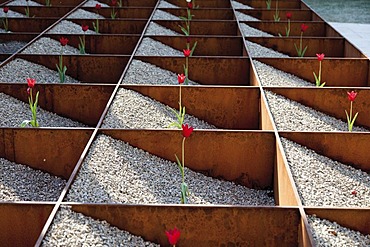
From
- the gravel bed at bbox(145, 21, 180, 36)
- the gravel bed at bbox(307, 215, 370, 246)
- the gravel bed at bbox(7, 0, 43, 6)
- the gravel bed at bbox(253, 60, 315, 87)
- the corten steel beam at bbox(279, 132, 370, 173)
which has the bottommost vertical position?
the gravel bed at bbox(307, 215, 370, 246)

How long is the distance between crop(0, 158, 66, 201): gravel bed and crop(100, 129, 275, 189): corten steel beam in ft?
1.61

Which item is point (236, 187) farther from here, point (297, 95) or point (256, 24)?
point (256, 24)

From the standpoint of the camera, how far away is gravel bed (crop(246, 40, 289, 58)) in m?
5.38

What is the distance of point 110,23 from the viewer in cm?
646

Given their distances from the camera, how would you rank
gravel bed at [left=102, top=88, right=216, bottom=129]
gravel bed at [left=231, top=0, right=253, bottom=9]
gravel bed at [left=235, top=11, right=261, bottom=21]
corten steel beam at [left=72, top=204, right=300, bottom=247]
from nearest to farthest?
1. corten steel beam at [left=72, top=204, right=300, bottom=247]
2. gravel bed at [left=102, top=88, right=216, bottom=129]
3. gravel bed at [left=235, top=11, right=261, bottom=21]
4. gravel bed at [left=231, top=0, right=253, bottom=9]

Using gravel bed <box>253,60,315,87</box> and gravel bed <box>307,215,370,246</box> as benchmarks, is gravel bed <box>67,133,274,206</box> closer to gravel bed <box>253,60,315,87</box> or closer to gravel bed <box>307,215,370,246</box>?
gravel bed <box>307,215,370,246</box>

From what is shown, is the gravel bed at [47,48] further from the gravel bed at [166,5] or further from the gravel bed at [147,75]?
the gravel bed at [166,5]

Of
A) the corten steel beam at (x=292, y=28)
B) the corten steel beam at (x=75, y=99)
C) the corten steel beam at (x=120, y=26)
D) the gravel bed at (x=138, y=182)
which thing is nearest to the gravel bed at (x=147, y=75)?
the corten steel beam at (x=75, y=99)

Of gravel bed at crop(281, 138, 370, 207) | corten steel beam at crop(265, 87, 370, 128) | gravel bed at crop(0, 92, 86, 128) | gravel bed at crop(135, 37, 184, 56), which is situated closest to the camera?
gravel bed at crop(281, 138, 370, 207)

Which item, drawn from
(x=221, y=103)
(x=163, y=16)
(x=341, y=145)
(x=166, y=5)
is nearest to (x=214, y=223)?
(x=341, y=145)

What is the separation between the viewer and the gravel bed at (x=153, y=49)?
5.29 m

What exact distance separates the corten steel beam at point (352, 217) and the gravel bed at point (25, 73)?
271cm

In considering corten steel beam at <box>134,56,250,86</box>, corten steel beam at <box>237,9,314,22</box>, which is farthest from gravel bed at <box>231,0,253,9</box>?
corten steel beam at <box>134,56,250,86</box>

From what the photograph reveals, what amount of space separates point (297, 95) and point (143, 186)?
1.48 metres
